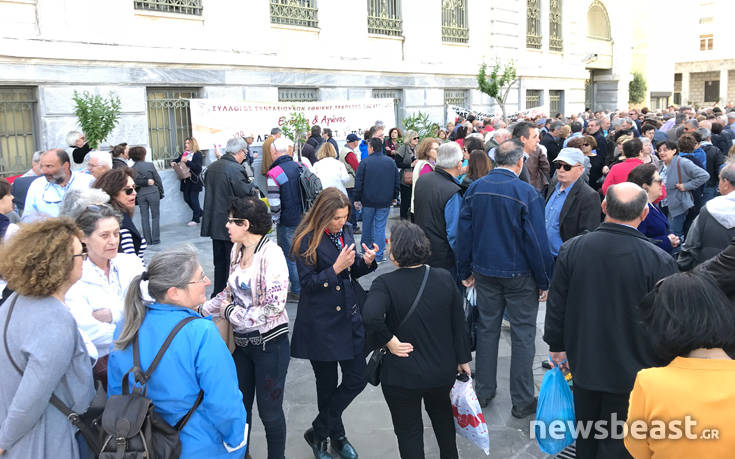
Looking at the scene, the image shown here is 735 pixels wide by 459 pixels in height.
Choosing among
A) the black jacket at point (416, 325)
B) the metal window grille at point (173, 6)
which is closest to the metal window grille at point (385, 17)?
the metal window grille at point (173, 6)

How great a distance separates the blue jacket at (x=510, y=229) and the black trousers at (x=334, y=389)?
1.31 metres

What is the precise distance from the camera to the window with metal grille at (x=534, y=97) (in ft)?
74.0

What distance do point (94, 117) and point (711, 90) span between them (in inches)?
2407

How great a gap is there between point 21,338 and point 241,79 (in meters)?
11.6

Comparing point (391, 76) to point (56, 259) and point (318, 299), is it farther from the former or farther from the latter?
point (56, 259)

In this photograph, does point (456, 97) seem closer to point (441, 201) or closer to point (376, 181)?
point (376, 181)

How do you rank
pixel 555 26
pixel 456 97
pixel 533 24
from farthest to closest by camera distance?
pixel 555 26 → pixel 533 24 → pixel 456 97

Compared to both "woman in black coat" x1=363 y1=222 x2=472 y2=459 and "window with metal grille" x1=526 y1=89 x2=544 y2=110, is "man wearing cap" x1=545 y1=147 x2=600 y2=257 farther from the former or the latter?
"window with metal grille" x1=526 y1=89 x2=544 y2=110

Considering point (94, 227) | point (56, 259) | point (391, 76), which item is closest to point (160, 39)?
point (391, 76)

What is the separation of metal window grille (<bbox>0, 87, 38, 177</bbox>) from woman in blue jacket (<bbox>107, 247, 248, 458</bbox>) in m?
8.97

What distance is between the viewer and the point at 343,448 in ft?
13.7

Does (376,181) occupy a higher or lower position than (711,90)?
lower

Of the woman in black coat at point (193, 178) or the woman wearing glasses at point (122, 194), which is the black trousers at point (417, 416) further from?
the woman in black coat at point (193, 178)

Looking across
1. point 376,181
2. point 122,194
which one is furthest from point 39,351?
point 376,181
